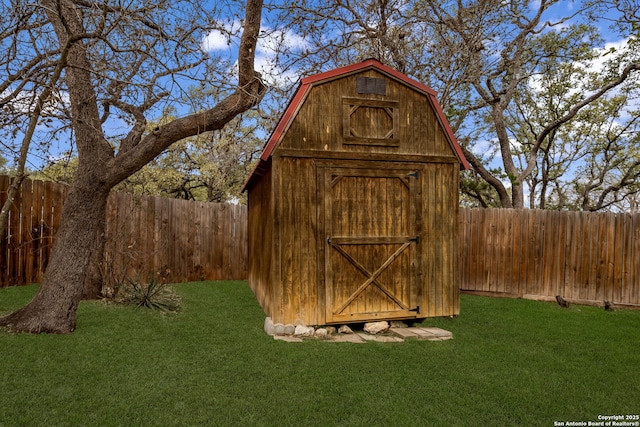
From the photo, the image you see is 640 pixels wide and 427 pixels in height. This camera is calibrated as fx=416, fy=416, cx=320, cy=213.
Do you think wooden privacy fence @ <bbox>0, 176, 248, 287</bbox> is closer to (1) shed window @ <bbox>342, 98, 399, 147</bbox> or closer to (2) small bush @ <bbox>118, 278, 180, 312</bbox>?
(2) small bush @ <bbox>118, 278, 180, 312</bbox>

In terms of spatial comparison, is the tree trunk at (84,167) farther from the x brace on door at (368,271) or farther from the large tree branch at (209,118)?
the x brace on door at (368,271)

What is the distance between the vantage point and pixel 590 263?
9047 mm

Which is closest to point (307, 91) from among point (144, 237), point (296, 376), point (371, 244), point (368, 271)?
point (371, 244)

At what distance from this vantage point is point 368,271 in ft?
21.2

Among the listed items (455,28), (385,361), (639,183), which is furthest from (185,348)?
(639,183)

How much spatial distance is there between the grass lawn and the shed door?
0.85 m

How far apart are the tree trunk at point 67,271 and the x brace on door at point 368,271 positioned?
3437 mm

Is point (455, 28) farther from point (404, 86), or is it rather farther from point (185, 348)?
point (185, 348)

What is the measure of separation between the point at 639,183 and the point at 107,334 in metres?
17.7

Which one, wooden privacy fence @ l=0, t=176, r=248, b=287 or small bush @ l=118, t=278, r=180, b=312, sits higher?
wooden privacy fence @ l=0, t=176, r=248, b=287

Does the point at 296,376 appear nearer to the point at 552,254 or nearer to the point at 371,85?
the point at 371,85

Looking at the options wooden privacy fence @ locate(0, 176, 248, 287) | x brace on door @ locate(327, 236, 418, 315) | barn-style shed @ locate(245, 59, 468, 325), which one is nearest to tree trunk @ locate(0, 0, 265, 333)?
barn-style shed @ locate(245, 59, 468, 325)

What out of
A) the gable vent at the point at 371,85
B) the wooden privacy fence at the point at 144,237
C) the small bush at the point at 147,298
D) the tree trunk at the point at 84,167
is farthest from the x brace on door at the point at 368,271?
the wooden privacy fence at the point at 144,237

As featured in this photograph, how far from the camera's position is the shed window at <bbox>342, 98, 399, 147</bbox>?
6.41 m
